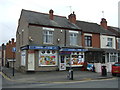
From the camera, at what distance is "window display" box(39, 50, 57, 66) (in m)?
21.2

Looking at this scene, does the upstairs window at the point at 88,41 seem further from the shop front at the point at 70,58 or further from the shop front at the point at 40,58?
the shop front at the point at 40,58

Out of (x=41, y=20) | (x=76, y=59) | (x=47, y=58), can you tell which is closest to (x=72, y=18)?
(x=41, y=20)

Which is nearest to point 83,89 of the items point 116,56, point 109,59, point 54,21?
point 54,21

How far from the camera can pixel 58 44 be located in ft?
75.2

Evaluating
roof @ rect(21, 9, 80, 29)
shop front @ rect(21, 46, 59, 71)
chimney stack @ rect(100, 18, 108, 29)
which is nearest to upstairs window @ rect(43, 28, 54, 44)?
roof @ rect(21, 9, 80, 29)

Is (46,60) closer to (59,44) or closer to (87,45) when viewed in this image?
(59,44)

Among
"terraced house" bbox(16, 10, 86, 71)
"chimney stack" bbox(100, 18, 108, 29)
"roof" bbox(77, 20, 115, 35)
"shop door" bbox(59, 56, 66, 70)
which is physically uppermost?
"chimney stack" bbox(100, 18, 108, 29)

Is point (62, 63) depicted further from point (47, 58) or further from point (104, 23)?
point (104, 23)

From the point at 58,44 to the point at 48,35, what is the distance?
6.28 ft

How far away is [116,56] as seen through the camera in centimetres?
2830

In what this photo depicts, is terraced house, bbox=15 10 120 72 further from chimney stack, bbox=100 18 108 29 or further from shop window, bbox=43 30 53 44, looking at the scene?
chimney stack, bbox=100 18 108 29

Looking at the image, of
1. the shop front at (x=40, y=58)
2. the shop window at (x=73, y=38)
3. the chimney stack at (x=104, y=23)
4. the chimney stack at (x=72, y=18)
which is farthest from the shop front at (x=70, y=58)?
the chimney stack at (x=104, y=23)

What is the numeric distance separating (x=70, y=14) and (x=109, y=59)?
9.96 m

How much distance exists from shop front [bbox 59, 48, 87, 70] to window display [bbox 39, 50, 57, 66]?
3.03 feet
